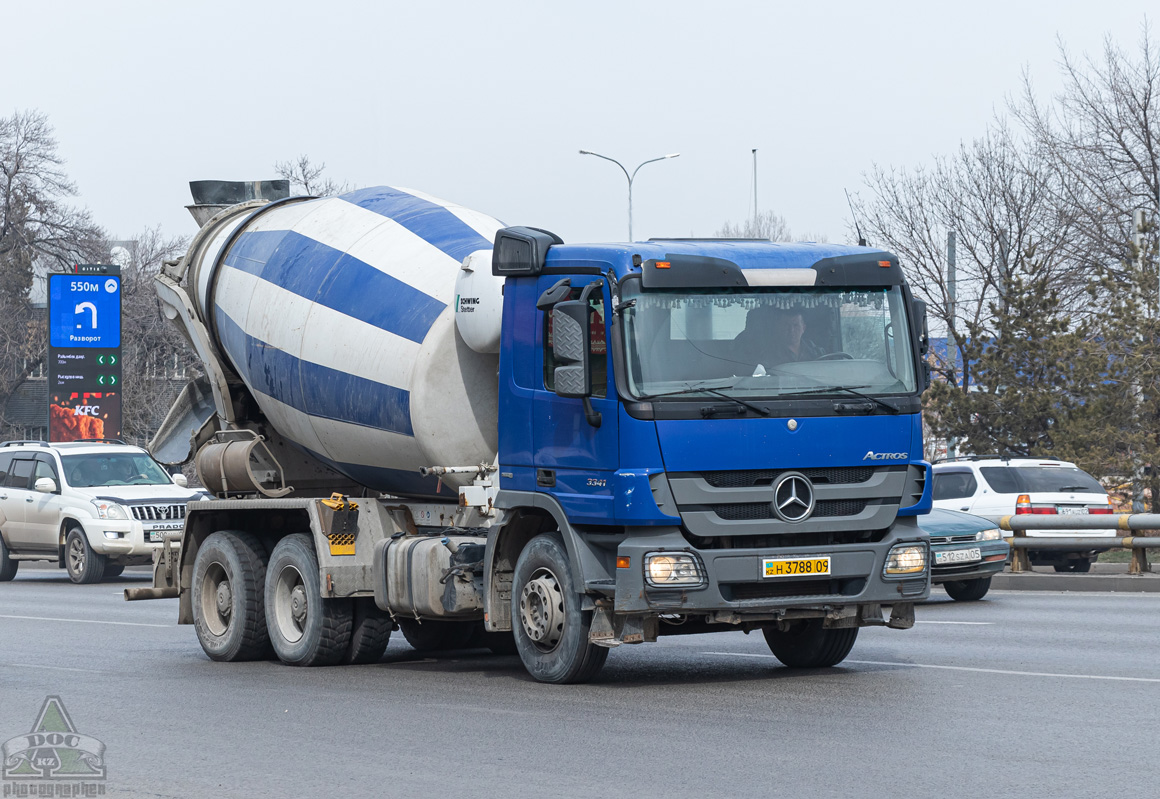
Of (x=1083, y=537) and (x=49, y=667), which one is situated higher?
(x=1083, y=537)

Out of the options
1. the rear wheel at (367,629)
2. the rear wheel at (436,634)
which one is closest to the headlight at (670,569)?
the rear wheel at (367,629)

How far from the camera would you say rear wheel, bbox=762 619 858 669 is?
37.2 ft

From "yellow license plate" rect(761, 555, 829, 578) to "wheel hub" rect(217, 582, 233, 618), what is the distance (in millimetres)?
5367

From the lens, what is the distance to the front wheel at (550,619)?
1038cm

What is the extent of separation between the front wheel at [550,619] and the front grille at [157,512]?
52.4 feet

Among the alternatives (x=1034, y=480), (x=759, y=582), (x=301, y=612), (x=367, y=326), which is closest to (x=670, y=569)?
(x=759, y=582)

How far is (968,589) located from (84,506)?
45.6 feet

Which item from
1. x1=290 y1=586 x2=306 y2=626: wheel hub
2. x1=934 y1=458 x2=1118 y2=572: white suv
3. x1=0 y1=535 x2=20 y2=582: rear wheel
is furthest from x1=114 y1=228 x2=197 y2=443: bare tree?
x1=290 y1=586 x2=306 y2=626: wheel hub

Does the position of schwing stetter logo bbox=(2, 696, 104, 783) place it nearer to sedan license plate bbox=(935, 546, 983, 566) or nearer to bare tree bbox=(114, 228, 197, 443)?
sedan license plate bbox=(935, 546, 983, 566)

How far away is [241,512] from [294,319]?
184cm

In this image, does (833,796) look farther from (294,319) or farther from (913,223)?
(913,223)

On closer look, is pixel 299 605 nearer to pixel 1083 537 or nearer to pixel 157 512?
pixel 1083 537

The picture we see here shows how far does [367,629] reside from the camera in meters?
12.7

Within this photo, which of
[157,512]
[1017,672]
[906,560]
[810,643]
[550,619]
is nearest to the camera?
[906,560]
